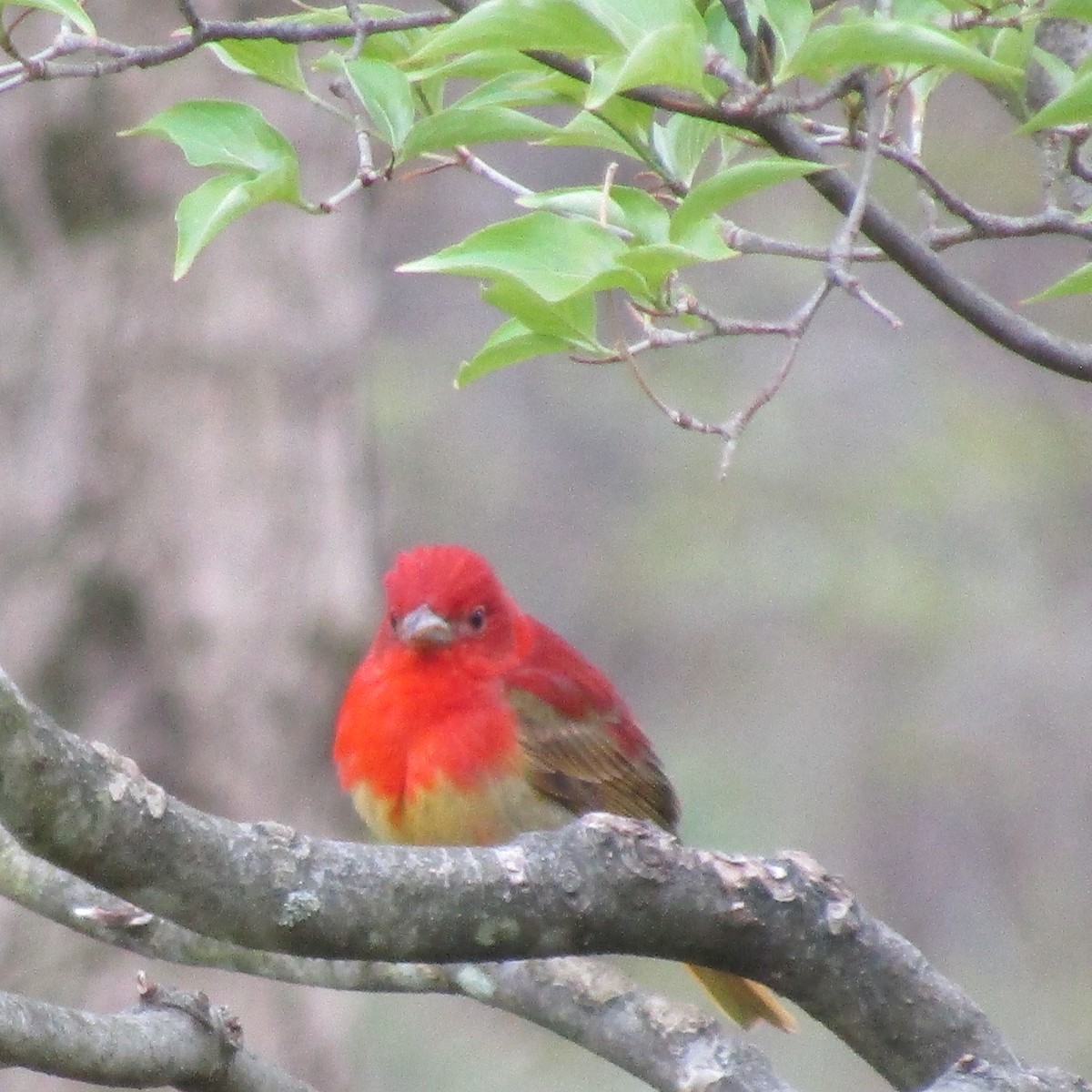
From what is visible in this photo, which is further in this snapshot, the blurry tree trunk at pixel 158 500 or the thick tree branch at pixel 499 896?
the blurry tree trunk at pixel 158 500

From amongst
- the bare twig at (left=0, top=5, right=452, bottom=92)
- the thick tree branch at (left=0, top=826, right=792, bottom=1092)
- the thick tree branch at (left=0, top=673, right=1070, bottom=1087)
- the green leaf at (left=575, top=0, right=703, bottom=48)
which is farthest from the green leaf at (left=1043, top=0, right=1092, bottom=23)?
the thick tree branch at (left=0, top=826, right=792, bottom=1092)

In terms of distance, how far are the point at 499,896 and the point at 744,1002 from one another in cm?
277

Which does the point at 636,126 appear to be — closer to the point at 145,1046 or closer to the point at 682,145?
the point at 682,145

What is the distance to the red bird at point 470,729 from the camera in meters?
4.60

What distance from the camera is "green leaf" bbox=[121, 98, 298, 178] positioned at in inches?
92.9

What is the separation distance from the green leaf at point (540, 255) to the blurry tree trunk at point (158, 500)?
14.1 feet

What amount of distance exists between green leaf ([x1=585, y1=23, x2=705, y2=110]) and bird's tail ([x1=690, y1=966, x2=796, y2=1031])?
303 centimetres

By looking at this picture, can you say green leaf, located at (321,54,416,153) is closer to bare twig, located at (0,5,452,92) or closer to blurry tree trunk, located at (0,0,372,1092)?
bare twig, located at (0,5,452,92)

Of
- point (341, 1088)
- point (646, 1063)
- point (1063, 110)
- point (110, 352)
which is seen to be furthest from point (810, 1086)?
point (1063, 110)

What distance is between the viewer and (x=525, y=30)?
2.02 meters

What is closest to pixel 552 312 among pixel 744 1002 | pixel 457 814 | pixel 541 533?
pixel 457 814

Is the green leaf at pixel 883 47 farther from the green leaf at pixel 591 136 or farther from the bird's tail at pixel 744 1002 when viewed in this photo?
the bird's tail at pixel 744 1002

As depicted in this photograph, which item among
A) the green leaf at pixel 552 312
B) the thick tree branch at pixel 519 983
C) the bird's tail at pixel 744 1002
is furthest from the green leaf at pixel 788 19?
the bird's tail at pixel 744 1002

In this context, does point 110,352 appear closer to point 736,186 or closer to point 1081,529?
point 736,186
